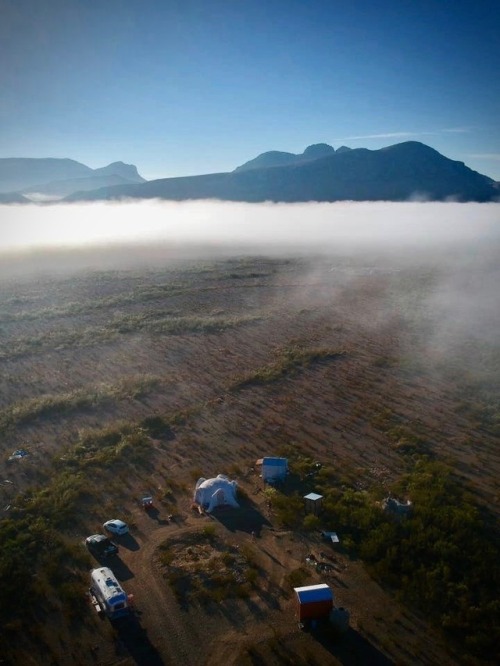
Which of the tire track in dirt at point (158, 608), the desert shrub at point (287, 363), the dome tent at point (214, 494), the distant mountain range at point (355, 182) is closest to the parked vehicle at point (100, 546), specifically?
the tire track in dirt at point (158, 608)

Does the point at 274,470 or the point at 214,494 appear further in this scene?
the point at 274,470

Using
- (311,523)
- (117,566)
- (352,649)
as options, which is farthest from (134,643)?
(311,523)

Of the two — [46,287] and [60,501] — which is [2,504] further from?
[46,287]

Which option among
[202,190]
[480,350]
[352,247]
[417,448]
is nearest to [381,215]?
[352,247]

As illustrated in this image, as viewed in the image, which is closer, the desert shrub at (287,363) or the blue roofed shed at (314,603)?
the blue roofed shed at (314,603)

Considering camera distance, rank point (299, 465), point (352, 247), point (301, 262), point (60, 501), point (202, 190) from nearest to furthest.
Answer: point (60, 501), point (299, 465), point (301, 262), point (352, 247), point (202, 190)

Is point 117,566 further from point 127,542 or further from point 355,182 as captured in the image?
point 355,182

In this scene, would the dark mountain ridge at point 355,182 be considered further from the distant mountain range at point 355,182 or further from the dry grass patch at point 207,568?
the dry grass patch at point 207,568
